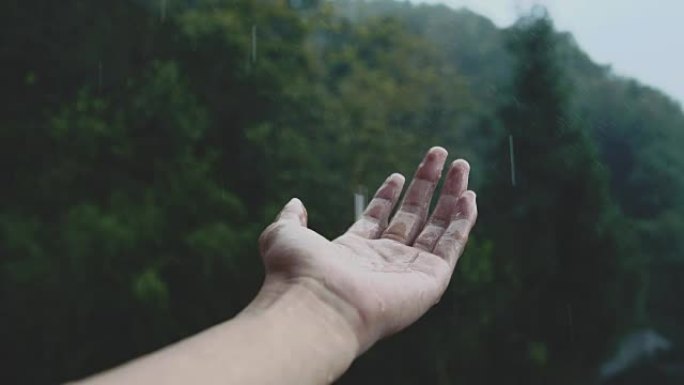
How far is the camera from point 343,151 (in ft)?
6.97

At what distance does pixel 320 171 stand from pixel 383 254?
41.6 inches

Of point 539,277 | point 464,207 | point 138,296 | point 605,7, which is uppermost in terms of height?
point 605,7

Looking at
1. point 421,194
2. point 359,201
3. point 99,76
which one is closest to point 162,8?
point 99,76

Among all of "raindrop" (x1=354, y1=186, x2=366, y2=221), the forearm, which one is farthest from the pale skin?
"raindrop" (x1=354, y1=186, x2=366, y2=221)

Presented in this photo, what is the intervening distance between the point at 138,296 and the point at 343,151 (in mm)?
727

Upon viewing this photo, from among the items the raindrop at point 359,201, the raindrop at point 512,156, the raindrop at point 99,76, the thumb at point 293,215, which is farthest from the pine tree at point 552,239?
the raindrop at point 99,76

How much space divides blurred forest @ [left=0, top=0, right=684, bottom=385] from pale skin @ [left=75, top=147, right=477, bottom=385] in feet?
2.84

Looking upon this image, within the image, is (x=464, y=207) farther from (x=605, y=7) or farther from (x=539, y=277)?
(x=605, y=7)

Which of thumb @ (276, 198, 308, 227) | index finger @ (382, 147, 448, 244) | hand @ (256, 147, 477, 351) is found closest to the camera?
hand @ (256, 147, 477, 351)

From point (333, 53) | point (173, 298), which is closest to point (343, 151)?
point (333, 53)

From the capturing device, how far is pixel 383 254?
3.55ft

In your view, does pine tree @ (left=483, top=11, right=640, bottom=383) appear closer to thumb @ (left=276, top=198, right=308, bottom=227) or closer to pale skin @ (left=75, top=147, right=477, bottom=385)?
pale skin @ (left=75, top=147, right=477, bottom=385)

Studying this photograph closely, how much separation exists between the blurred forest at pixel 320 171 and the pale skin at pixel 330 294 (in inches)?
34.1

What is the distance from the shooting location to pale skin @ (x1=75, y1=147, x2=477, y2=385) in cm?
67
